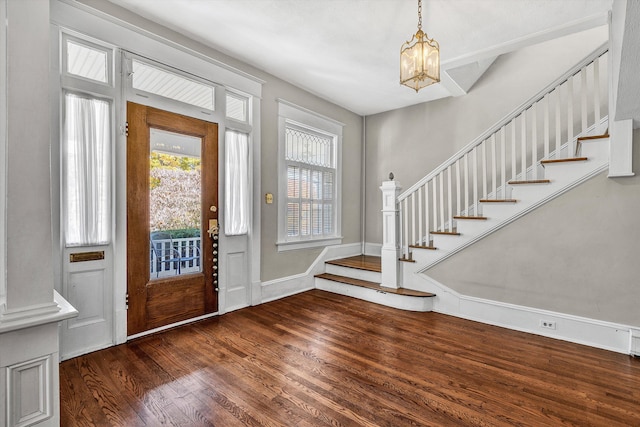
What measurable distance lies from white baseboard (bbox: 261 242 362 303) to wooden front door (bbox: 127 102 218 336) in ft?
2.63

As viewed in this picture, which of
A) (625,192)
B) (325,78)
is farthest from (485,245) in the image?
(325,78)

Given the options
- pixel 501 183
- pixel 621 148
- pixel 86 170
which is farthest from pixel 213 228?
pixel 621 148

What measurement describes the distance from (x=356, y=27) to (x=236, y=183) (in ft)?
7.12

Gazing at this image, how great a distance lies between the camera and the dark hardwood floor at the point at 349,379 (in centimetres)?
182

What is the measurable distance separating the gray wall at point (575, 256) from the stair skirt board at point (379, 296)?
0.61 m

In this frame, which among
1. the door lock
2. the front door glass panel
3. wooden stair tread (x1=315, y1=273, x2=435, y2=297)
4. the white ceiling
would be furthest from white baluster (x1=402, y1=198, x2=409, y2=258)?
the front door glass panel

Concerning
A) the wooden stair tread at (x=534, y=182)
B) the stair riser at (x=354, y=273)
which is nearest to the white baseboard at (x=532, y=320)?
the stair riser at (x=354, y=273)

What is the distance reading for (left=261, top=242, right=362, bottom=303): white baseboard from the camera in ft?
13.4

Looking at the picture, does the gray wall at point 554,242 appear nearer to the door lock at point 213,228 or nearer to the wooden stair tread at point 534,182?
the wooden stair tread at point 534,182

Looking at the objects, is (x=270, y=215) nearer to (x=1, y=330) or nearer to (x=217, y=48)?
(x=217, y=48)

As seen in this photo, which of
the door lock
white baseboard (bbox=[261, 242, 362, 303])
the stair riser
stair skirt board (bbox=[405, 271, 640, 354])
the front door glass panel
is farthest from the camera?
the stair riser

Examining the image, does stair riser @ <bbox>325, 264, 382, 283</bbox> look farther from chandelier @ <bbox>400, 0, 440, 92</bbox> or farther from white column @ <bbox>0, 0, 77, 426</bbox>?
white column @ <bbox>0, 0, 77, 426</bbox>

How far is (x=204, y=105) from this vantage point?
11.1ft

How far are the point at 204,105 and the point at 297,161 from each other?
1.61m
